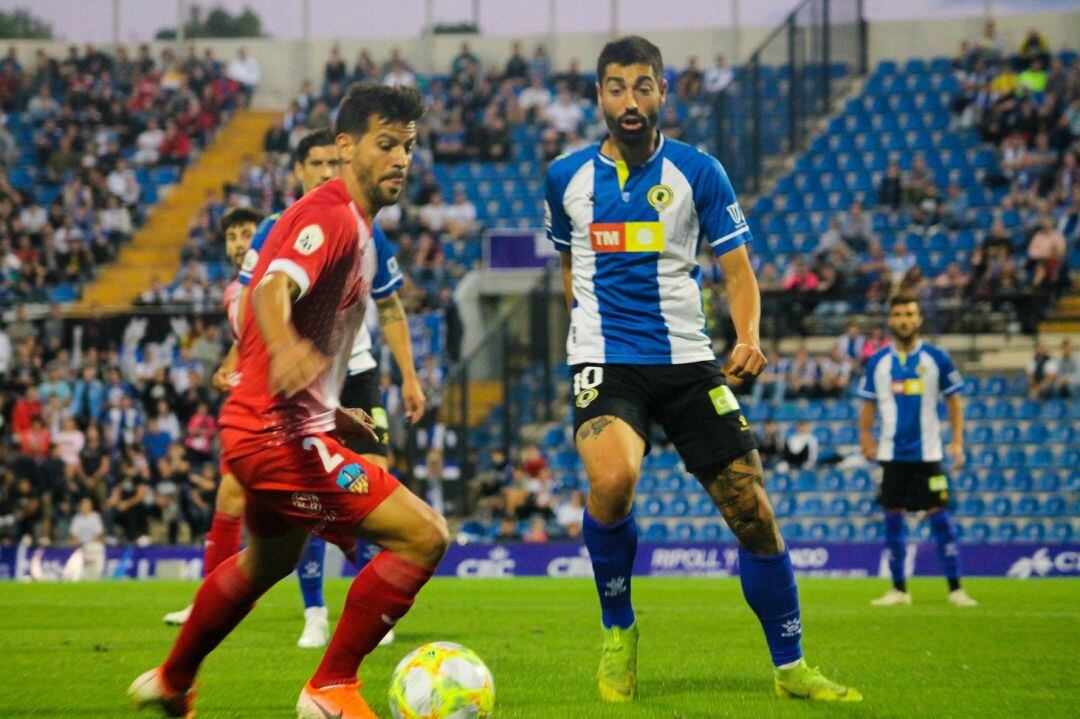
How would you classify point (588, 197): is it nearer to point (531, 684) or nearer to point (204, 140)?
point (531, 684)

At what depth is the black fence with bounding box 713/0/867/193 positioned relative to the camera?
27033 mm

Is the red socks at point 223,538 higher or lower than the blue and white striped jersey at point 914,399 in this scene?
lower

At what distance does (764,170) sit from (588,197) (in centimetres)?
2265

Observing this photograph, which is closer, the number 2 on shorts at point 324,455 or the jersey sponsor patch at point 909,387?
the number 2 on shorts at point 324,455

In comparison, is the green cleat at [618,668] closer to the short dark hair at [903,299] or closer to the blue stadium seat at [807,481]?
the short dark hair at [903,299]

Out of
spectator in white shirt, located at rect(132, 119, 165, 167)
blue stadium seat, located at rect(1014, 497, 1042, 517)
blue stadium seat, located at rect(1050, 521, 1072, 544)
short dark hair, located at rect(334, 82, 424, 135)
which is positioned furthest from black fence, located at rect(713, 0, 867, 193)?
short dark hair, located at rect(334, 82, 424, 135)

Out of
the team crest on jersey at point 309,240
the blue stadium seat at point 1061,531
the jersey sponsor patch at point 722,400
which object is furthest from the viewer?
the blue stadium seat at point 1061,531

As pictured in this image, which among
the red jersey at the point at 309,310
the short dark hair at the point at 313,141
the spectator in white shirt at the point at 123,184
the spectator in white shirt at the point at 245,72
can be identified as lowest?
the red jersey at the point at 309,310

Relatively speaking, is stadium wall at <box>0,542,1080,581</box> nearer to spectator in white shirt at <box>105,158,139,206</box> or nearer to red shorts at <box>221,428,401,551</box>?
spectator in white shirt at <box>105,158,139,206</box>

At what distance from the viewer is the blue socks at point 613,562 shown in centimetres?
630

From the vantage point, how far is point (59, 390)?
77.6 ft

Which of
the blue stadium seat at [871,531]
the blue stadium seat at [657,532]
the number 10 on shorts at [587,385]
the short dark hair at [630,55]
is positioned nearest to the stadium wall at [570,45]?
the blue stadium seat at [871,531]

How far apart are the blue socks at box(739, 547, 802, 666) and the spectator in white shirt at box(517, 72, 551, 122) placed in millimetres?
26315

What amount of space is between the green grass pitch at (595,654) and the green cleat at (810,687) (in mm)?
82
